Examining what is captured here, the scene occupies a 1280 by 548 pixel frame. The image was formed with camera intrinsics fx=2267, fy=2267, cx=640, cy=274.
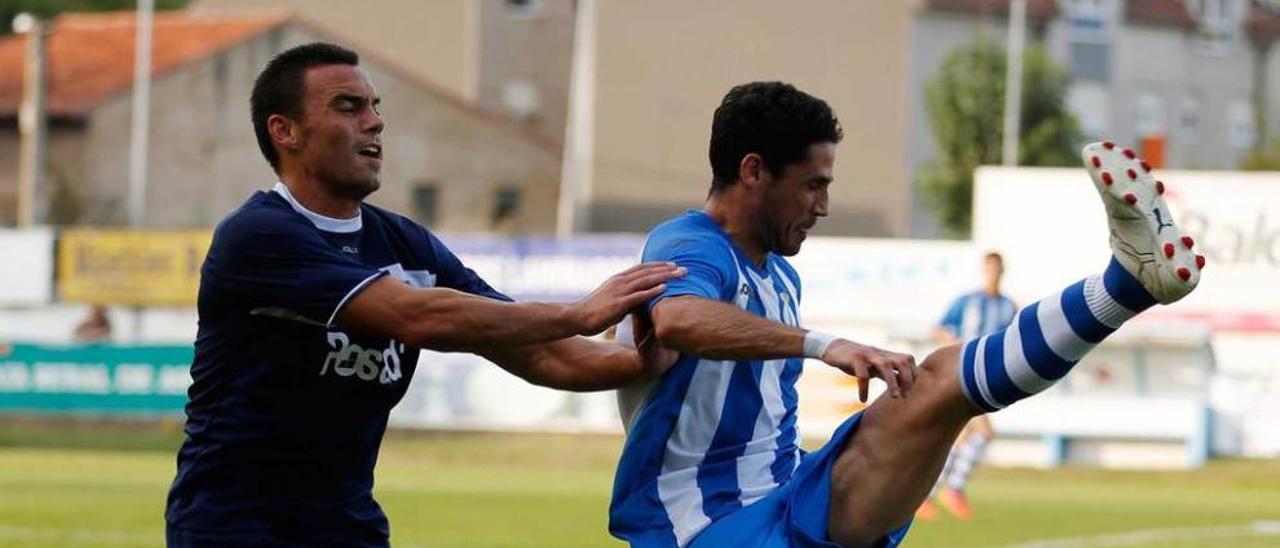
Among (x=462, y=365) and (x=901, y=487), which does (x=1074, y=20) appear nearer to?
(x=462, y=365)

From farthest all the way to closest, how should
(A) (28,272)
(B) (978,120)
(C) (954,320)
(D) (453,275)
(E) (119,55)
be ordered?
(E) (119,55)
(B) (978,120)
(A) (28,272)
(C) (954,320)
(D) (453,275)

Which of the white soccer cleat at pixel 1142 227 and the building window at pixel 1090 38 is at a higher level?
the building window at pixel 1090 38

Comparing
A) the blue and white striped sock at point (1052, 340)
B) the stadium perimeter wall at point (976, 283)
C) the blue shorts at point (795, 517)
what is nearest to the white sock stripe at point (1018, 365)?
the blue and white striped sock at point (1052, 340)

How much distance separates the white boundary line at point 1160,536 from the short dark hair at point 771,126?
9069 mm

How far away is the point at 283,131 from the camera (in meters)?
6.54

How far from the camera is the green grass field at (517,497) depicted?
16.0 metres

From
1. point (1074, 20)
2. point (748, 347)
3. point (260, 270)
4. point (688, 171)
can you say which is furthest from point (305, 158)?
point (1074, 20)

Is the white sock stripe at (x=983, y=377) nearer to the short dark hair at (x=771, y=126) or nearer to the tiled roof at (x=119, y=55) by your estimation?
the short dark hair at (x=771, y=126)

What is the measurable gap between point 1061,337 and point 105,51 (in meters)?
54.8

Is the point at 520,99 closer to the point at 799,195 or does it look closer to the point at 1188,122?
the point at 1188,122

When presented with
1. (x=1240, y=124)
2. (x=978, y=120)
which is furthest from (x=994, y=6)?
(x=1240, y=124)

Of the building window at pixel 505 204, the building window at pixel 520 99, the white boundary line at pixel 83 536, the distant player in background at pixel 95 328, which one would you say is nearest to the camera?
the white boundary line at pixel 83 536

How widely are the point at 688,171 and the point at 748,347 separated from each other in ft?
155

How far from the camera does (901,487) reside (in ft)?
21.1
